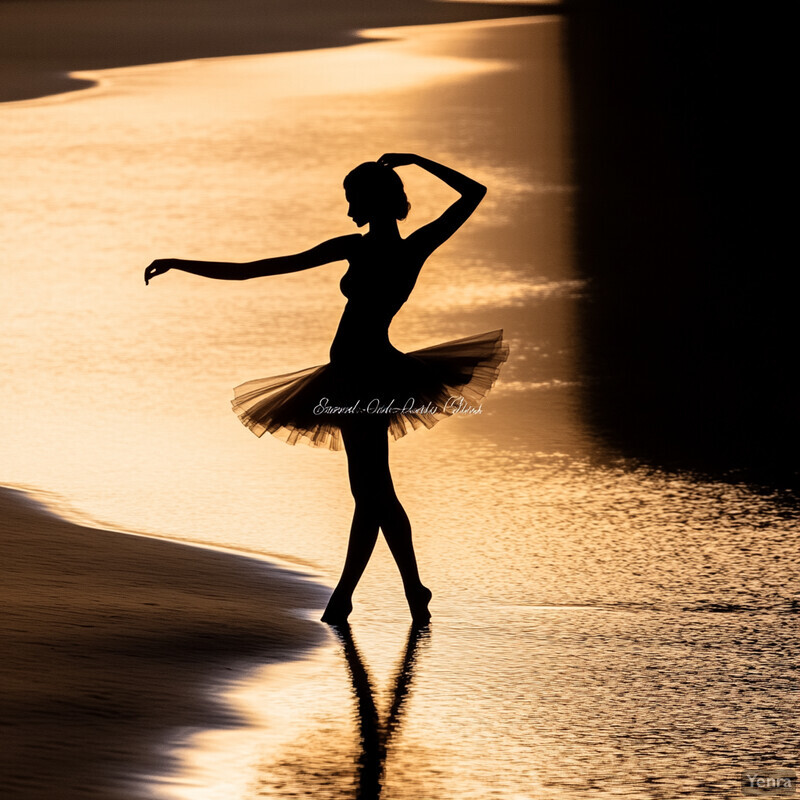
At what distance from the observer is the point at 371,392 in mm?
6398

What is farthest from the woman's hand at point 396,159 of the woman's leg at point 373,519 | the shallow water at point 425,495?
the shallow water at point 425,495

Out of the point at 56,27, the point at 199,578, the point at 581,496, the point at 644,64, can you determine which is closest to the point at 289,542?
the point at 199,578

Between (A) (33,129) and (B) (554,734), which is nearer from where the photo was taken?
(B) (554,734)

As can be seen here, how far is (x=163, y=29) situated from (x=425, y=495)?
73.5 ft

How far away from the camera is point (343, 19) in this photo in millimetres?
30547

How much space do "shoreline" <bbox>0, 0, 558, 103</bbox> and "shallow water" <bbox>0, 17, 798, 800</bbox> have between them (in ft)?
21.4

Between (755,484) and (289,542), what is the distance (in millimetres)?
2301

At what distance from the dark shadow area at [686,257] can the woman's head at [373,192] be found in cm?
279

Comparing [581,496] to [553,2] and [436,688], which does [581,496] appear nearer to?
[436,688]

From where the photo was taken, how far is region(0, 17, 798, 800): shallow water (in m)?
5.18

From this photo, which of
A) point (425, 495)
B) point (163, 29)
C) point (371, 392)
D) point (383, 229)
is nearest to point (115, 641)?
point (371, 392)

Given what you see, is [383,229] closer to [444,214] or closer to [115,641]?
[444,214]

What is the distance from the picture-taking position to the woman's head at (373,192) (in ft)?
20.8

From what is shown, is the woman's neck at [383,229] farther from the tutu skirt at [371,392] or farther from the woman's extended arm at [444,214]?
the tutu skirt at [371,392]
